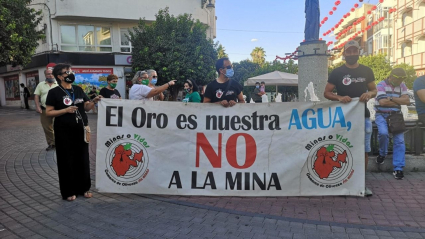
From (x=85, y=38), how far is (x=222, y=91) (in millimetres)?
22859

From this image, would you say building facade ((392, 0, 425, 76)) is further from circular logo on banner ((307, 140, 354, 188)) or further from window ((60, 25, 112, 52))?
circular logo on banner ((307, 140, 354, 188))

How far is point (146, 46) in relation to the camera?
22172mm

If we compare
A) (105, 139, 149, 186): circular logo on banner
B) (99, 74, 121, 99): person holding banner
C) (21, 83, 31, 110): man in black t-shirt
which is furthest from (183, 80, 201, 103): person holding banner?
(21, 83, 31, 110): man in black t-shirt

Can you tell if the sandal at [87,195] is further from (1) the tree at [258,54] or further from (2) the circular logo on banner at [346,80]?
(1) the tree at [258,54]

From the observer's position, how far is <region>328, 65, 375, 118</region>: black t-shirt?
488cm

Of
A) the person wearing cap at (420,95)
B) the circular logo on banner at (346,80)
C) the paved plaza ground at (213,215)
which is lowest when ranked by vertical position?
the paved plaza ground at (213,215)

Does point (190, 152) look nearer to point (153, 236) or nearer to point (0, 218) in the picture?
point (153, 236)

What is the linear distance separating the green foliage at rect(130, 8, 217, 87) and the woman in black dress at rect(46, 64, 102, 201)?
16901 millimetres

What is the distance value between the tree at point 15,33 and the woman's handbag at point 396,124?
14891mm

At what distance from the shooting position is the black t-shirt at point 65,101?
4625mm

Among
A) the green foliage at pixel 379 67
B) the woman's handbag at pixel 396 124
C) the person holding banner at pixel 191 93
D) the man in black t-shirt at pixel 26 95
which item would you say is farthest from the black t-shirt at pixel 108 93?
the green foliage at pixel 379 67

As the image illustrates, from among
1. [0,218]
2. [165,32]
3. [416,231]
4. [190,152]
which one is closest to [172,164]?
[190,152]

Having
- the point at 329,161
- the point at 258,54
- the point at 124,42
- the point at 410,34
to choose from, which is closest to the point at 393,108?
the point at 329,161

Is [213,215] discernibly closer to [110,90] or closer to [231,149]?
[231,149]
